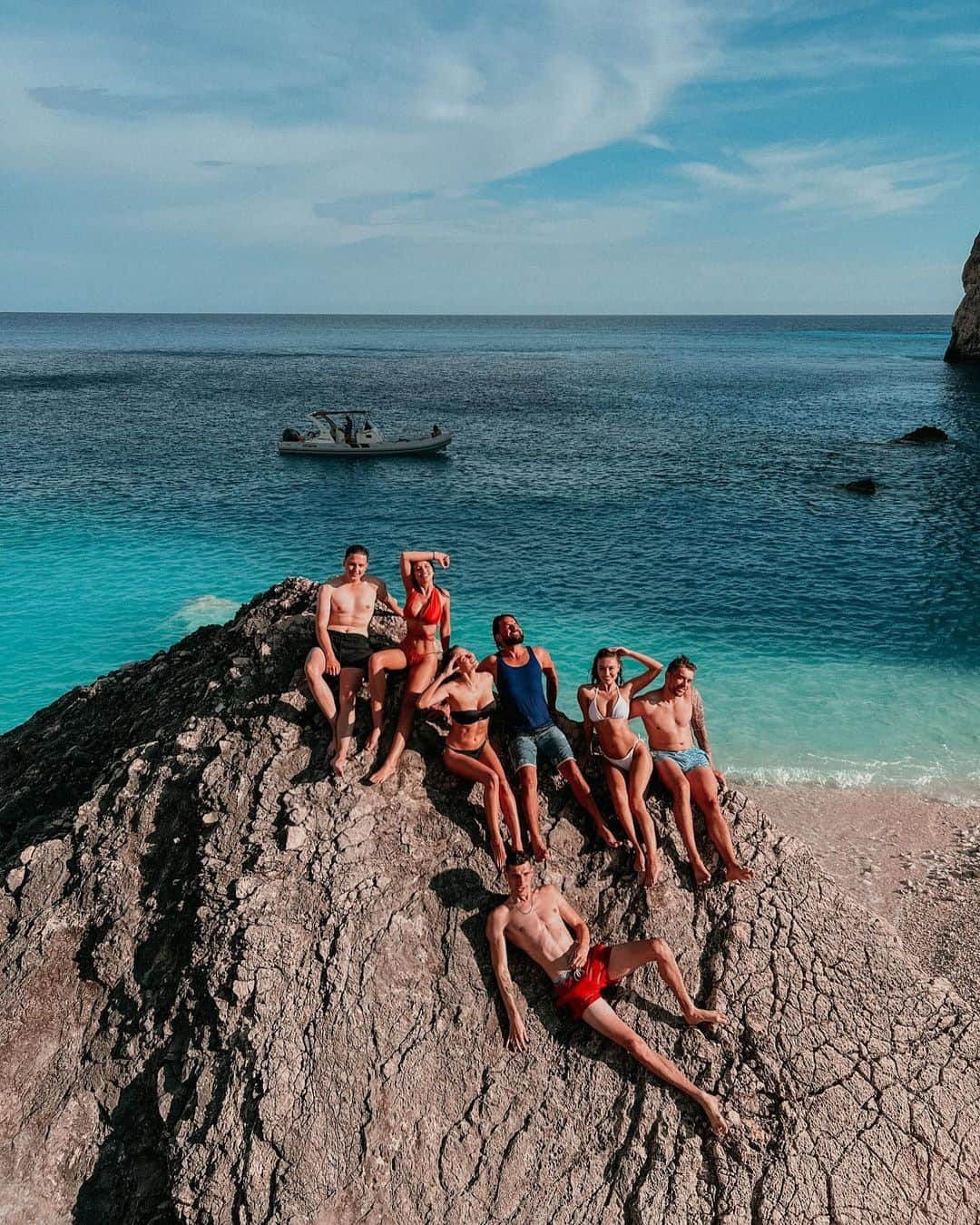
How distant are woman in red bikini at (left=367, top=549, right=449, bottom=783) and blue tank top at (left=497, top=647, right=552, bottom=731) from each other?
2.64ft

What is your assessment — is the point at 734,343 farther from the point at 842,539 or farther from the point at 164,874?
the point at 164,874

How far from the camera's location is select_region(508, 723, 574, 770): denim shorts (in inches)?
340

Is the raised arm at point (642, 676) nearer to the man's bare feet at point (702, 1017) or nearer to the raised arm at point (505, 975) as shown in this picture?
the raised arm at point (505, 975)

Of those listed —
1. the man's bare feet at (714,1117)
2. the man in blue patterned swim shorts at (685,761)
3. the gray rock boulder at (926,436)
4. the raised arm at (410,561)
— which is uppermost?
the raised arm at (410,561)

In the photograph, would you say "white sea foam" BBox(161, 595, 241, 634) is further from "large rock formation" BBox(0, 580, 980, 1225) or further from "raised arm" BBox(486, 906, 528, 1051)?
"raised arm" BBox(486, 906, 528, 1051)

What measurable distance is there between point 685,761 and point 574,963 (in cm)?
243

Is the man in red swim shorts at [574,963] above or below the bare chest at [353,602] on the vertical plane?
below

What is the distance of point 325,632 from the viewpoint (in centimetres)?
916

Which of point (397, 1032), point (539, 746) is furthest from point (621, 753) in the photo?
point (397, 1032)

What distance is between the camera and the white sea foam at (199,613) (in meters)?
25.6

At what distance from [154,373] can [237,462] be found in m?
62.2

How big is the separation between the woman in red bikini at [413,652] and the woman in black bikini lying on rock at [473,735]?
187 millimetres

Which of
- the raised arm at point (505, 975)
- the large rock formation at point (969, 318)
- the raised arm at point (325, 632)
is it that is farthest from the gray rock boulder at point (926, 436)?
the raised arm at point (505, 975)

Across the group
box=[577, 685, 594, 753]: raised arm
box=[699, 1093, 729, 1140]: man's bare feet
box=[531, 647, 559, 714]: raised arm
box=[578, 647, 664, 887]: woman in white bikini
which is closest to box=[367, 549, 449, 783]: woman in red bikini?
box=[531, 647, 559, 714]: raised arm
